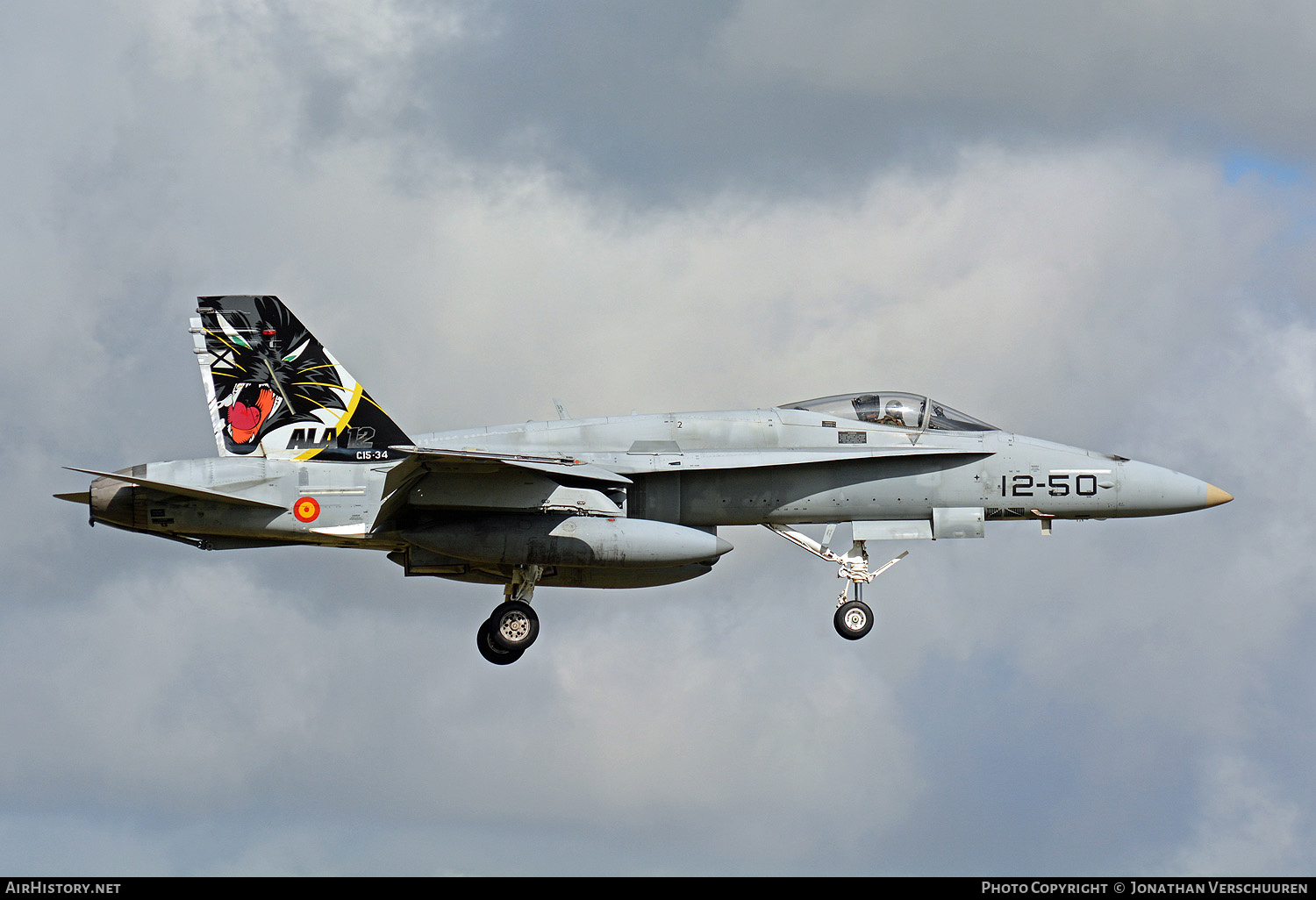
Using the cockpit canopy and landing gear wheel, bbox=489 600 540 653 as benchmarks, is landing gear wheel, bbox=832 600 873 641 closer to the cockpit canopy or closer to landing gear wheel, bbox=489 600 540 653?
the cockpit canopy

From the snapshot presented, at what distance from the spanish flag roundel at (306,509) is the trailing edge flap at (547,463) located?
2.23m

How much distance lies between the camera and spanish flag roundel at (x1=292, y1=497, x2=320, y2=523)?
990 inches

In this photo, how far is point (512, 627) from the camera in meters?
26.0

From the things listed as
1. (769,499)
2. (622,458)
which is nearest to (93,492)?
(622,458)

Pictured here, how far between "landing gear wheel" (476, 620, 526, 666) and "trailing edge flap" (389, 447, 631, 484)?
2797 mm

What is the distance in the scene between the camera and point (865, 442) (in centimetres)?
2598

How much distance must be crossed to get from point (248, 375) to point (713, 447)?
717 centimetres

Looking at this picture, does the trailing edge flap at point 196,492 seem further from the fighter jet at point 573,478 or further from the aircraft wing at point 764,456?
the aircraft wing at point 764,456

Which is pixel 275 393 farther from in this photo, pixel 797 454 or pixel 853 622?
pixel 853 622

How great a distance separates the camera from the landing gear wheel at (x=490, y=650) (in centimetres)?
2606

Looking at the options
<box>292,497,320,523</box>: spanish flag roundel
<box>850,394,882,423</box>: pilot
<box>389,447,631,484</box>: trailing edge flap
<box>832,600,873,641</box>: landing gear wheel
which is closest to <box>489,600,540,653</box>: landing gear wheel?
<box>389,447,631,484</box>: trailing edge flap
